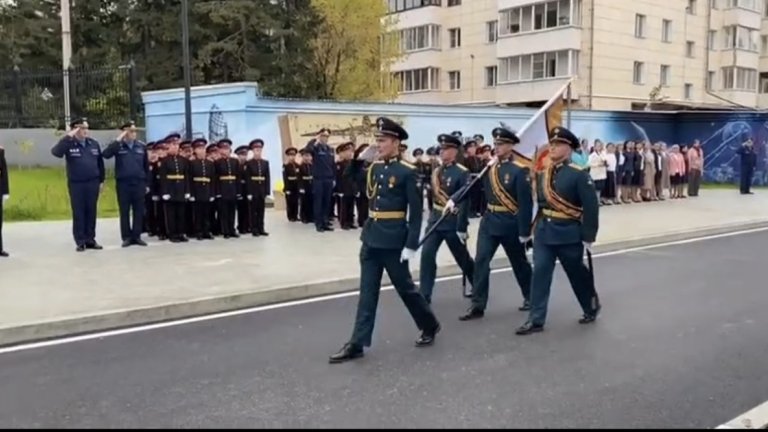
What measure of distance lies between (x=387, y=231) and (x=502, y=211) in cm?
198

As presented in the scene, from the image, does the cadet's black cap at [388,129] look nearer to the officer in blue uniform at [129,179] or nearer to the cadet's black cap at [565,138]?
the cadet's black cap at [565,138]

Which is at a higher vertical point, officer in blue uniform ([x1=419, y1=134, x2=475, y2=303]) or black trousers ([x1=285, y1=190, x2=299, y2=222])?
officer in blue uniform ([x1=419, y1=134, x2=475, y2=303])

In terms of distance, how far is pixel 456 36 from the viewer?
54375 millimetres

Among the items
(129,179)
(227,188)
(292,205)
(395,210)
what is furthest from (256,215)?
(395,210)

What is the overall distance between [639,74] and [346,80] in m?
21.7

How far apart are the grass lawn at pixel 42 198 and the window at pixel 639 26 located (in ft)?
114

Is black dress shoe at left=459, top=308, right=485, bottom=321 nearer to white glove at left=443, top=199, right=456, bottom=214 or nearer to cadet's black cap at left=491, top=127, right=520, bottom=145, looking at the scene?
white glove at left=443, top=199, right=456, bottom=214

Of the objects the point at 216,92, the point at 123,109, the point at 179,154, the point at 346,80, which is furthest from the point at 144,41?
the point at 179,154

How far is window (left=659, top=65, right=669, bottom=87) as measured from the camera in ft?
160

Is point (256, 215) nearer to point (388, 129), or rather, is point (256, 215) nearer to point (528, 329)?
point (528, 329)

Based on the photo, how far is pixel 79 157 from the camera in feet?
40.3

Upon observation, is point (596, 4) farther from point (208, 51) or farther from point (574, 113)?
point (208, 51)

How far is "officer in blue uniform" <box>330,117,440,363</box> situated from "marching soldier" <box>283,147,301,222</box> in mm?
9891

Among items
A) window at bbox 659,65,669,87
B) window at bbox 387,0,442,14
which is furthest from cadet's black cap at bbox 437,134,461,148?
window at bbox 387,0,442,14
